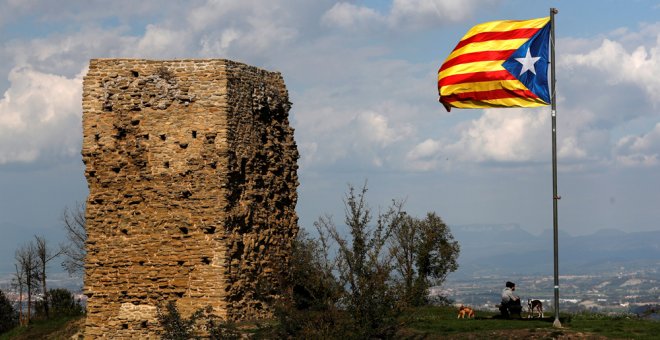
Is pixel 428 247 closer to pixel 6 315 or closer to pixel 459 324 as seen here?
pixel 459 324

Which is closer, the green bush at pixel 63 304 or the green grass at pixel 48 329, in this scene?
the green grass at pixel 48 329

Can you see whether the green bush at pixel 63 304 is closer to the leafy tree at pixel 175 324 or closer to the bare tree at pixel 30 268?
the bare tree at pixel 30 268

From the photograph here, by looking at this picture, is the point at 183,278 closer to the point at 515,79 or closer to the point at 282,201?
the point at 282,201

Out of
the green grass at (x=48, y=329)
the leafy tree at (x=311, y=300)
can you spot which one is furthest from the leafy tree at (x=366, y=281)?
the green grass at (x=48, y=329)

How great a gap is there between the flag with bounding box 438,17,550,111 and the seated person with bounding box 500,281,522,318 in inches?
237

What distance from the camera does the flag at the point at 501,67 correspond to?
2447 cm

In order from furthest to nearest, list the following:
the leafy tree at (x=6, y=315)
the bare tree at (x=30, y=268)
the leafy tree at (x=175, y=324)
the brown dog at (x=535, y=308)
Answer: the leafy tree at (x=6, y=315), the bare tree at (x=30, y=268), the brown dog at (x=535, y=308), the leafy tree at (x=175, y=324)

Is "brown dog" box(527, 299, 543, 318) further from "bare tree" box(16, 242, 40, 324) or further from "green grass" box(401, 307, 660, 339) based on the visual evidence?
"bare tree" box(16, 242, 40, 324)

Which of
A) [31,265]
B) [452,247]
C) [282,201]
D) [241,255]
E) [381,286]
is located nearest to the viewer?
[381,286]

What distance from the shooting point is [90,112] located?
86.7 feet

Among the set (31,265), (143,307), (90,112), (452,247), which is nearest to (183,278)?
(143,307)

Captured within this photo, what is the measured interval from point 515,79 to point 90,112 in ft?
36.4

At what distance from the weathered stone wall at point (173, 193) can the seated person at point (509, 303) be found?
654 cm

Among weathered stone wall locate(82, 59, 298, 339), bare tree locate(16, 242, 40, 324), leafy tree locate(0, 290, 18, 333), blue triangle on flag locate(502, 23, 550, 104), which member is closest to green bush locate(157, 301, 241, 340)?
weathered stone wall locate(82, 59, 298, 339)
